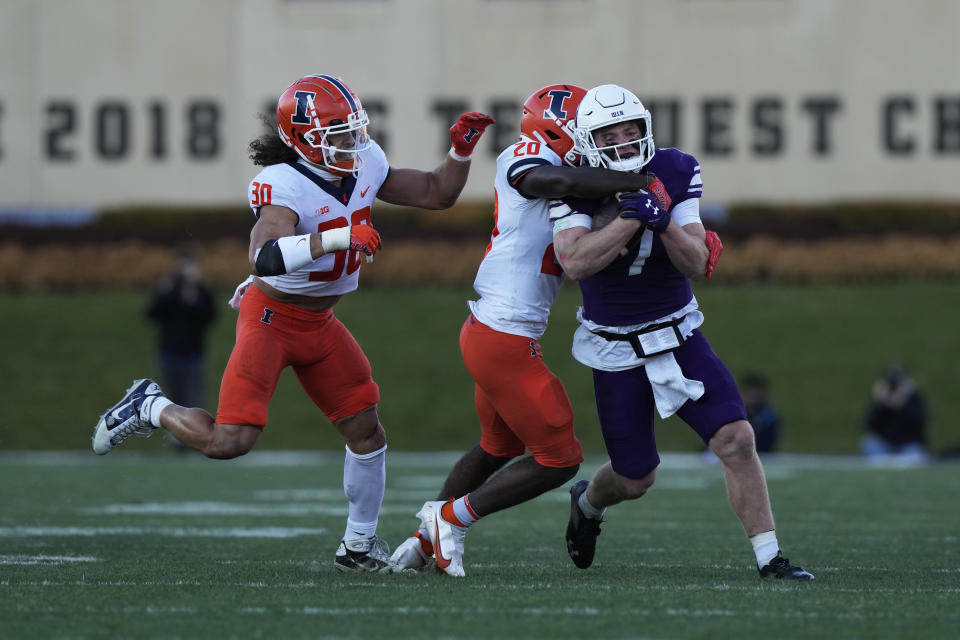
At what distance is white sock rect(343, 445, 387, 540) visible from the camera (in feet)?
20.9

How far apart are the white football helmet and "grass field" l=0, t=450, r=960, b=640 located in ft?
4.93

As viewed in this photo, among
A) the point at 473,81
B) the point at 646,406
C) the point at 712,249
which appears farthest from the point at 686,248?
the point at 473,81

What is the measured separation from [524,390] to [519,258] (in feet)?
1.60

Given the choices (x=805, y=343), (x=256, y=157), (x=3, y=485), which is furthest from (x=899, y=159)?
(x=256, y=157)

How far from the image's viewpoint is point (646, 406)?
232 inches

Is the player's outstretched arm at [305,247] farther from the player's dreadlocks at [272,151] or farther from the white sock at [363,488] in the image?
the white sock at [363,488]

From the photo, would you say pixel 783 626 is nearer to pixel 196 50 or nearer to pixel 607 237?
pixel 607 237

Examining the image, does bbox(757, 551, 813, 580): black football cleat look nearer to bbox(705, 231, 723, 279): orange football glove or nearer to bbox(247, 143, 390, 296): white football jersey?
bbox(705, 231, 723, 279): orange football glove

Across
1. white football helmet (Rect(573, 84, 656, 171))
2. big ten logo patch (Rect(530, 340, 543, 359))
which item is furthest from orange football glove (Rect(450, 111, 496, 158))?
big ten logo patch (Rect(530, 340, 543, 359))

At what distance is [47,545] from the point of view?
6980 millimetres

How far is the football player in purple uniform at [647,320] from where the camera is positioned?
565cm

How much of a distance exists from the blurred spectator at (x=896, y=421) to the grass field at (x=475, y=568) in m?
3.32

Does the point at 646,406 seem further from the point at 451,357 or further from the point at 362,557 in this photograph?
the point at 451,357

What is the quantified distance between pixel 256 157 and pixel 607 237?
1596 mm
